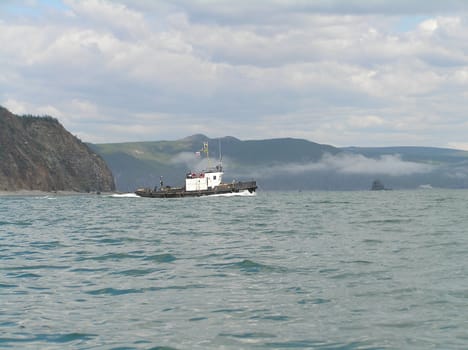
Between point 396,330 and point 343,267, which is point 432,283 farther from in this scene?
point 396,330

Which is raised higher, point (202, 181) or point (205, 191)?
point (202, 181)

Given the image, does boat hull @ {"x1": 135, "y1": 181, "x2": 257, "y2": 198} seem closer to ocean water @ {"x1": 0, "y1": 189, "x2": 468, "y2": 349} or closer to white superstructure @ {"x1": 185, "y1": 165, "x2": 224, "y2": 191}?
white superstructure @ {"x1": 185, "y1": 165, "x2": 224, "y2": 191}

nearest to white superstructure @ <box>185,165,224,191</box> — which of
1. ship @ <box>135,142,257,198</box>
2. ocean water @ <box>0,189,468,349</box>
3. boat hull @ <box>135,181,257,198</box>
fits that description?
ship @ <box>135,142,257,198</box>

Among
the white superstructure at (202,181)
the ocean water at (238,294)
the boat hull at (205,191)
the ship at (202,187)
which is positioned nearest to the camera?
the ocean water at (238,294)

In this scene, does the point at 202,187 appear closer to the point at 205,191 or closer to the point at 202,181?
the point at 202,181

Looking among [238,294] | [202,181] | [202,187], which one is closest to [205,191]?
[202,187]

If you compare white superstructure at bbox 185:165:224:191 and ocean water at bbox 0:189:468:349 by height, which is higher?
white superstructure at bbox 185:165:224:191

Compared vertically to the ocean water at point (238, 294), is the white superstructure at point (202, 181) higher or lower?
higher

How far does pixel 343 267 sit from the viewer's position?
82.9 feet

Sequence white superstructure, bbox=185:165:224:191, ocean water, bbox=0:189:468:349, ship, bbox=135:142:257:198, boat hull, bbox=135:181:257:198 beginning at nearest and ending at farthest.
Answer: ocean water, bbox=0:189:468:349 → boat hull, bbox=135:181:257:198 → ship, bbox=135:142:257:198 → white superstructure, bbox=185:165:224:191

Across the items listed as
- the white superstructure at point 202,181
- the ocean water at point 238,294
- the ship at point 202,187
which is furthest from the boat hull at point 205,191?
the ocean water at point 238,294

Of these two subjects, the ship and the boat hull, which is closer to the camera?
the boat hull

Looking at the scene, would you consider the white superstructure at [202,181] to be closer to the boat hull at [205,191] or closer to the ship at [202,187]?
the ship at [202,187]

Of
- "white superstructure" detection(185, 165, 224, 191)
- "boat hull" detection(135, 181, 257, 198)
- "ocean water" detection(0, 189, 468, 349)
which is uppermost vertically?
"white superstructure" detection(185, 165, 224, 191)
